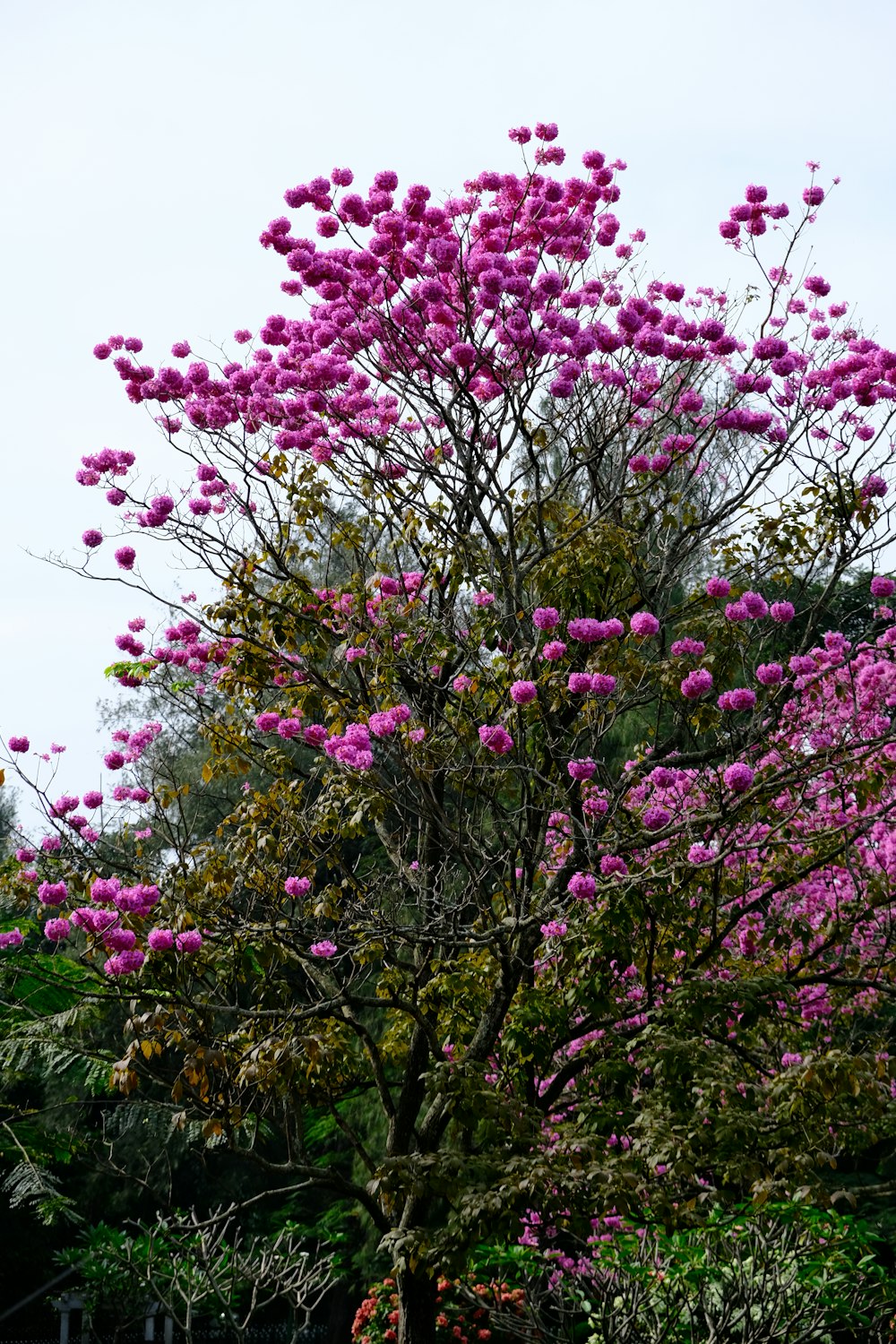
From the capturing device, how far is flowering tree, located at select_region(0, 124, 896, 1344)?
506 centimetres

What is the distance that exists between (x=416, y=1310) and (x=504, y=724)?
116 inches

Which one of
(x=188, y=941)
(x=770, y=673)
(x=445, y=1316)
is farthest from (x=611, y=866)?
(x=445, y=1316)

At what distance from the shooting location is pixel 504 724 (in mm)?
6043

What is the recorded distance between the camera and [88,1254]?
12.5m

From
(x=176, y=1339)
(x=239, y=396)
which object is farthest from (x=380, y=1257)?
(x=239, y=396)

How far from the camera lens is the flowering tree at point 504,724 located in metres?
5.06

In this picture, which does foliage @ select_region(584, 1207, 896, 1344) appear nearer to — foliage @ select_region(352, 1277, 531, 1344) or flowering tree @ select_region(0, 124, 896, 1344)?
flowering tree @ select_region(0, 124, 896, 1344)

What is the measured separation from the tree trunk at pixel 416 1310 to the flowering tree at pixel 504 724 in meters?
0.02

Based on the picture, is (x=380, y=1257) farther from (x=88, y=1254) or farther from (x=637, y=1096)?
(x=637, y=1096)

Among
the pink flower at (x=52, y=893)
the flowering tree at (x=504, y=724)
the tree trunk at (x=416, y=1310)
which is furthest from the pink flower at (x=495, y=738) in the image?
the tree trunk at (x=416, y=1310)

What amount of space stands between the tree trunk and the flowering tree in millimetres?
16

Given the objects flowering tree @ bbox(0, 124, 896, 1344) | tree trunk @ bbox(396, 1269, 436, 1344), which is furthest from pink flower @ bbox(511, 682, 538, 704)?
tree trunk @ bbox(396, 1269, 436, 1344)

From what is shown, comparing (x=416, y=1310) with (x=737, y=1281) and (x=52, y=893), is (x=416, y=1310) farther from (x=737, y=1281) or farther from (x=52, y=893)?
(x=52, y=893)

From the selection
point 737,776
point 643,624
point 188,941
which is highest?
point 643,624
